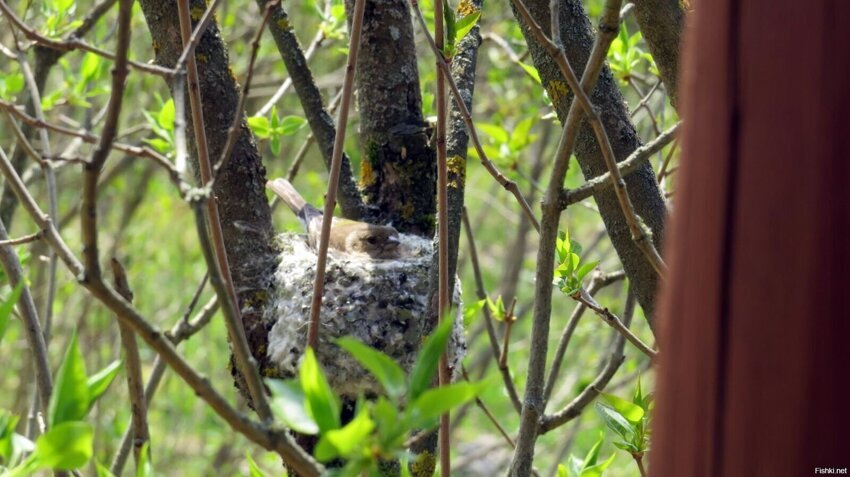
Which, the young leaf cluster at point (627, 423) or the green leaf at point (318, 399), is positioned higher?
the green leaf at point (318, 399)

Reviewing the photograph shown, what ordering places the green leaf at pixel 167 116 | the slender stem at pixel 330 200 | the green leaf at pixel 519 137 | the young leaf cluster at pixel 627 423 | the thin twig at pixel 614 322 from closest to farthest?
the slender stem at pixel 330 200 < the young leaf cluster at pixel 627 423 < the thin twig at pixel 614 322 < the green leaf at pixel 167 116 < the green leaf at pixel 519 137

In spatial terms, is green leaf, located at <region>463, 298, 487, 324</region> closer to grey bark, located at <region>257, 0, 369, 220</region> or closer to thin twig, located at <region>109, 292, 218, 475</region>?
grey bark, located at <region>257, 0, 369, 220</region>

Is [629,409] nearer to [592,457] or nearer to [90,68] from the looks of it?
[592,457]

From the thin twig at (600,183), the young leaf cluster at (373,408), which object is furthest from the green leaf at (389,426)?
the thin twig at (600,183)

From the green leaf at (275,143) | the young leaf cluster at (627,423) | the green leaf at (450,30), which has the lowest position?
the young leaf cluster at (627,423)

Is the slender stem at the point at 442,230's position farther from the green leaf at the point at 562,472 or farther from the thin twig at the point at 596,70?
the green leaf at the point at 562,472

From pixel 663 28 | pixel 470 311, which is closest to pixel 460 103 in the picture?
pixel 663 28

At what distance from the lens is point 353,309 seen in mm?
2594

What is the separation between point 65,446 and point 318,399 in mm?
260

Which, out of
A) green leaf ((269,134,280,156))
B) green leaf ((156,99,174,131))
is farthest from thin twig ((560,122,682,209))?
green leaf ((156,99,174,131))

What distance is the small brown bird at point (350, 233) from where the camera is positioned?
260cm

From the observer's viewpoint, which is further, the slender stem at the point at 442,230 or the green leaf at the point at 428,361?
the slender stem at the point at 442,230

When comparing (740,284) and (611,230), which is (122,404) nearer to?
(611,230)

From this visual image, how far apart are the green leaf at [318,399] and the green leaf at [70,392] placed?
250 millimetres
